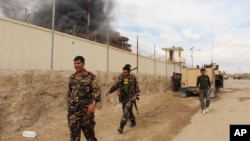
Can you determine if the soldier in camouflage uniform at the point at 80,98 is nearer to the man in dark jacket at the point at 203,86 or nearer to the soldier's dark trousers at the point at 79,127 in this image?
the soldier's dark trousers at the point at 79,127

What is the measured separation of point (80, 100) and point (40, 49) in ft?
17.1

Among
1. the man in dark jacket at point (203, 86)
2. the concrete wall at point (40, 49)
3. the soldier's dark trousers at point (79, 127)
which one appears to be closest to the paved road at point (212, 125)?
the man in dark jacket at point (203, 86)

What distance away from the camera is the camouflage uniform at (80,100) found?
6.00m

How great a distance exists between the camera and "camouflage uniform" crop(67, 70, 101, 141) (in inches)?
236

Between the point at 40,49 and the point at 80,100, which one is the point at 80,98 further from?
the point at 40,49

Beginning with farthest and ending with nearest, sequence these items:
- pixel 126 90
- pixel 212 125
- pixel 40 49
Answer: pixel 40 49, pixel 212 125, pixel 126 90

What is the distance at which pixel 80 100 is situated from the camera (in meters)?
6.01

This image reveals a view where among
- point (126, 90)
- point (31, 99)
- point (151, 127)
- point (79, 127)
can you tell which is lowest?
point (151, 127)

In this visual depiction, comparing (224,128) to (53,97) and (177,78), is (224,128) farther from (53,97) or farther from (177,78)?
(177,78)

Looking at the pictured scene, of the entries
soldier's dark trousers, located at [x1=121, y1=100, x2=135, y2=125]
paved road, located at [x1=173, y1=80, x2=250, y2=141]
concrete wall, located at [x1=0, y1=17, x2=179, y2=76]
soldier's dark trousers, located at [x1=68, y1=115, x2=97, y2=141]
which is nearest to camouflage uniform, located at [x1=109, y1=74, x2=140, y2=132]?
soldier's dark trousers, located at [x1=121, y1=100, x2=135, y2=125]

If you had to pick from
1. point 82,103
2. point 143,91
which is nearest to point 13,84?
point 82,103

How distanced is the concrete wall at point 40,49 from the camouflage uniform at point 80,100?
12.5 ft

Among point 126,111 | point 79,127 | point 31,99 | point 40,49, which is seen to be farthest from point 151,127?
point 79,127

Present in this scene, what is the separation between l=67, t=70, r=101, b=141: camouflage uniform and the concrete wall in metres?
3.82
